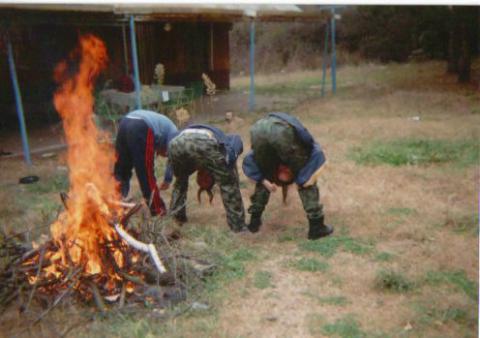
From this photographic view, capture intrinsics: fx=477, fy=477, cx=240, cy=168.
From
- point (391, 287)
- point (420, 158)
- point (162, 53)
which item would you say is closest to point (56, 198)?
point (391, 287)

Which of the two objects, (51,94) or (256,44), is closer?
(51,94)

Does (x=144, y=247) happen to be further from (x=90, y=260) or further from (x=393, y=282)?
(x=393, y=282)

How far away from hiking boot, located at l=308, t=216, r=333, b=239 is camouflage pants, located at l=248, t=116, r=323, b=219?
68 millimetres

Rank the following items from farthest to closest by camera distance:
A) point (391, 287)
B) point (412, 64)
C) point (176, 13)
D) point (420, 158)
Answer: point (412, 64) → point (176, 13) → point (420, 158) → point (391, 287)

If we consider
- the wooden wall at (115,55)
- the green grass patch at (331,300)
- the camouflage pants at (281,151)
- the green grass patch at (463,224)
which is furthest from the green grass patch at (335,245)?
the wooden wall at (115,55)

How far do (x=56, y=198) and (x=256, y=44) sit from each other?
23330 millimetres

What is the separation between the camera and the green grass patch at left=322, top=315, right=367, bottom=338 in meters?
3.31

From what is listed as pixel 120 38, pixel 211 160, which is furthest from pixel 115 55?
pixel 211 160

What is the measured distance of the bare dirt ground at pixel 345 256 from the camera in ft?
11.4

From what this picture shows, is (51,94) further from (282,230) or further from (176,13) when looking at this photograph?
(282,230)

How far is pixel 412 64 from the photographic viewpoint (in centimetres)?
2138

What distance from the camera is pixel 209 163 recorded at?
4.84 m

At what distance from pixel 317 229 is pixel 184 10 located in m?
7.69

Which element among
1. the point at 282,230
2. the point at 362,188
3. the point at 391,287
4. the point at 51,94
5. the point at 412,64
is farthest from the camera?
the point at 412,64
